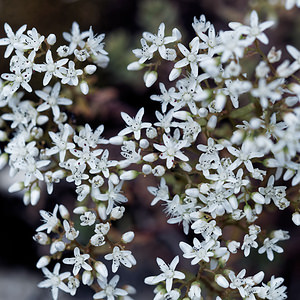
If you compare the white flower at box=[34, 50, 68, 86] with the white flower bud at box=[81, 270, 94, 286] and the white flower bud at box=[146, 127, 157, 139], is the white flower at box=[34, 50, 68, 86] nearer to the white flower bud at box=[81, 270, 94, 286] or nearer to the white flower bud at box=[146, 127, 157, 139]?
the white flower bud at box=[146, 127, 157, 139]

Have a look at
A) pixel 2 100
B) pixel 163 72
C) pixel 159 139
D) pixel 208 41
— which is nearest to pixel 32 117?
pixel 2 100

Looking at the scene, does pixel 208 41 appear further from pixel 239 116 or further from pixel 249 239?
pixel 249 239

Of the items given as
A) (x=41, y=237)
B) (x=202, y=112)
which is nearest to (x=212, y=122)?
(x=202, y=112)

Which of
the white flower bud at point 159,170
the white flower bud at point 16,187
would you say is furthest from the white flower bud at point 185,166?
the white flower bud at point 16,187

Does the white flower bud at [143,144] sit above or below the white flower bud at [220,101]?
above

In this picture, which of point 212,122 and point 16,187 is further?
point 16,187

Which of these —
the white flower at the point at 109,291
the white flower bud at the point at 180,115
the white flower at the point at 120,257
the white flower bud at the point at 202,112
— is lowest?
the white flower at the point at 109,291

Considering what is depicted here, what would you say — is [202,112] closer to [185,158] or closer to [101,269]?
[185,158]

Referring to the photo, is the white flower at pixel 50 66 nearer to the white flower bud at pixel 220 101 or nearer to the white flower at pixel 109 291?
the white flower bud at pixel 220 101
